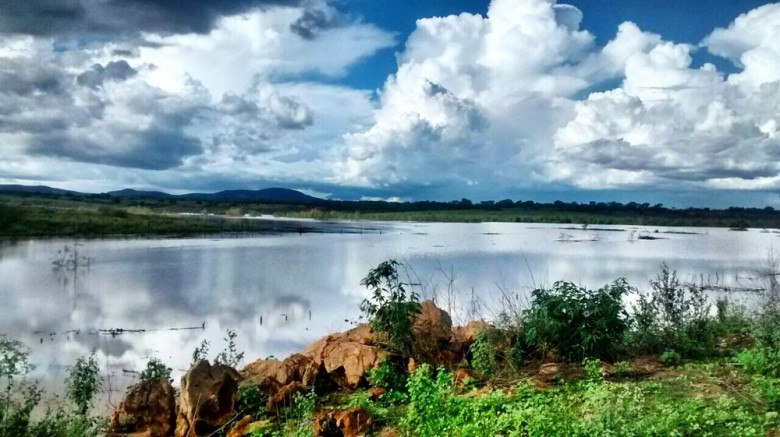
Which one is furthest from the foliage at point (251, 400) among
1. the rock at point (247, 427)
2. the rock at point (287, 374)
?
the rock at point (247, 427)

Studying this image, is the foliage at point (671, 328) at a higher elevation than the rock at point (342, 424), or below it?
higher

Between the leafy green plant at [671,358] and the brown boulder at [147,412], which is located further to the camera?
the leafy green plant at [671,358]

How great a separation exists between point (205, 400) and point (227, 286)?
613 inches

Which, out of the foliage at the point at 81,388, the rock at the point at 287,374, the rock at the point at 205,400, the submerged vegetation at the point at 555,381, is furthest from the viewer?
the foliage at the point at 81,388

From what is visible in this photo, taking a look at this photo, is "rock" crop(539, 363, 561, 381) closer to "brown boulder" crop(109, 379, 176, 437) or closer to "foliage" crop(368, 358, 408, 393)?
"foliage" crop(368, 358, 408, 393)

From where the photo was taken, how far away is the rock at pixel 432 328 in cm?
896

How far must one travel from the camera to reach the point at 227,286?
2264 centimetres

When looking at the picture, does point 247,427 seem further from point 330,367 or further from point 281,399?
point 330,367

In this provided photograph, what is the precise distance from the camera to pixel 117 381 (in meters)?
11.5

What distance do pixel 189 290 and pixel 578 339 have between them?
644 inches

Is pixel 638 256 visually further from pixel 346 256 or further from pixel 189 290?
pixel 189 290

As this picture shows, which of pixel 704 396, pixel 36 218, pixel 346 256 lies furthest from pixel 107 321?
pixel 36 218

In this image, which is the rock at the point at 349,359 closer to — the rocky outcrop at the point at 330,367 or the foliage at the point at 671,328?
the rocky outcrop at the point at 330,367

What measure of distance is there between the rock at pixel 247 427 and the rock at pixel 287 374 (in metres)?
0.83
